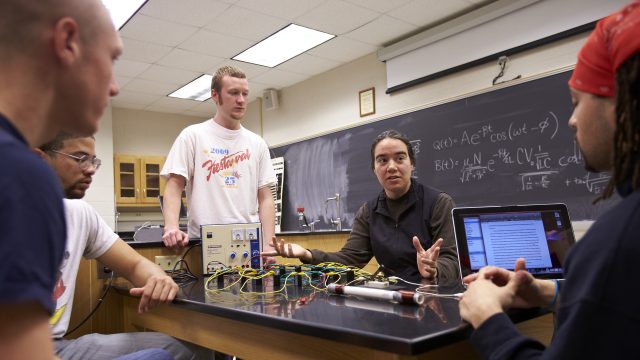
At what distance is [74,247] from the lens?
147cm

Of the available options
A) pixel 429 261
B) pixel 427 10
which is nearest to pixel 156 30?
pixel 427 10

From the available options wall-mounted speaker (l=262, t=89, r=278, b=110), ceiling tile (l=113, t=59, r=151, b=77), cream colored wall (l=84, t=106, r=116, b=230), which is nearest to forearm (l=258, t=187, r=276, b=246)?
ceiling tile (l=113, t=59, r=151, b=77)

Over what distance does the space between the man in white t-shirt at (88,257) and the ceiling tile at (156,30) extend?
259 centimetres

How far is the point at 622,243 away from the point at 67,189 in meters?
1.46

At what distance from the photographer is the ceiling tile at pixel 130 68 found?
4595mm

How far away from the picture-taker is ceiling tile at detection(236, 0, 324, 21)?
3.50m

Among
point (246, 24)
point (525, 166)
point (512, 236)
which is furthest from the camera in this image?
point (246, 24)

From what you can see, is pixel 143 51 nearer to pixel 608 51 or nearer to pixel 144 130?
pixel 144 130

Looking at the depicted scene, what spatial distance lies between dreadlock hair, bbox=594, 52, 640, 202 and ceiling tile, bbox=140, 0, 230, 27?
130 inches

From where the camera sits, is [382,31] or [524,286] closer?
[524,286]

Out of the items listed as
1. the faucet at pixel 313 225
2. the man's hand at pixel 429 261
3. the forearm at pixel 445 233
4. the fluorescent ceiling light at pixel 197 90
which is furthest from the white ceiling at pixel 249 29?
the man's hand at pixel 429 261

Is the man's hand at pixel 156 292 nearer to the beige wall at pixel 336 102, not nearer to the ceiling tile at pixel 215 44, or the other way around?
the beige wall at pixel 336 102

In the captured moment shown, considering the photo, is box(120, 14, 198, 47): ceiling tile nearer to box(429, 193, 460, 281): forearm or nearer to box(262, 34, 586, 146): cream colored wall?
box(262, 34, 586, 146): cream colored wall

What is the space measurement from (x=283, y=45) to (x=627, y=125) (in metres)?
3.99
